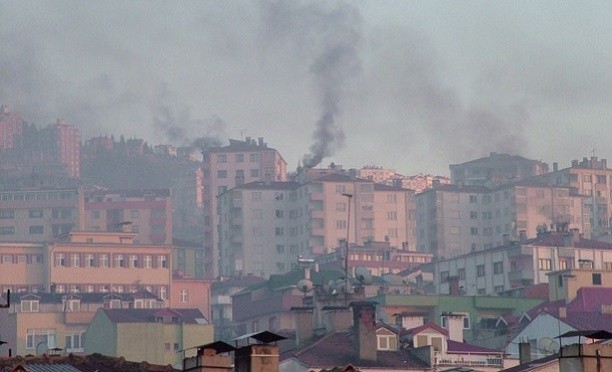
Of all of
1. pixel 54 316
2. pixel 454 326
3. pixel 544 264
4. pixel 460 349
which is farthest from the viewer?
pixel 544 264

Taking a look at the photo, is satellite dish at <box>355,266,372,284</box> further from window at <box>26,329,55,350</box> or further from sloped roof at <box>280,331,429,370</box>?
window at <box>26,329,55,350</box>

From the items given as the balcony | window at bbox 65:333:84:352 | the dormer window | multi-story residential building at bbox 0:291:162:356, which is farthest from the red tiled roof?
the dormer window

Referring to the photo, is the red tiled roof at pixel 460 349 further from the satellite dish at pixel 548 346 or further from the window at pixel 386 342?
the window at pixel 386 342

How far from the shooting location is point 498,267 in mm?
184375

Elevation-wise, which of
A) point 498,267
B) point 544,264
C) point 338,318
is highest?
point 544,264

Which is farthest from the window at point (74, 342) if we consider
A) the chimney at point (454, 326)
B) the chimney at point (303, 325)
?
the chimney at point (303, 325)

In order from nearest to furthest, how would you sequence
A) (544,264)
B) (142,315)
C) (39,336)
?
(142,315) → (39,336) → (544,264)

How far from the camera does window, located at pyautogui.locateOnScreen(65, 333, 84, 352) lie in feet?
551

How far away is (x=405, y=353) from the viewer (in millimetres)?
86750

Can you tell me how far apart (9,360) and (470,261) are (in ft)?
443

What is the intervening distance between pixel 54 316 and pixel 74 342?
648cm

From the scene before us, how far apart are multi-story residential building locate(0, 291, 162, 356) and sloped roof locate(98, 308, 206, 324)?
164 inches

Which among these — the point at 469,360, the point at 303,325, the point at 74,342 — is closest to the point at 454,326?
the point at 303,325

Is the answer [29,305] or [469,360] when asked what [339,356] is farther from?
[29,305]
